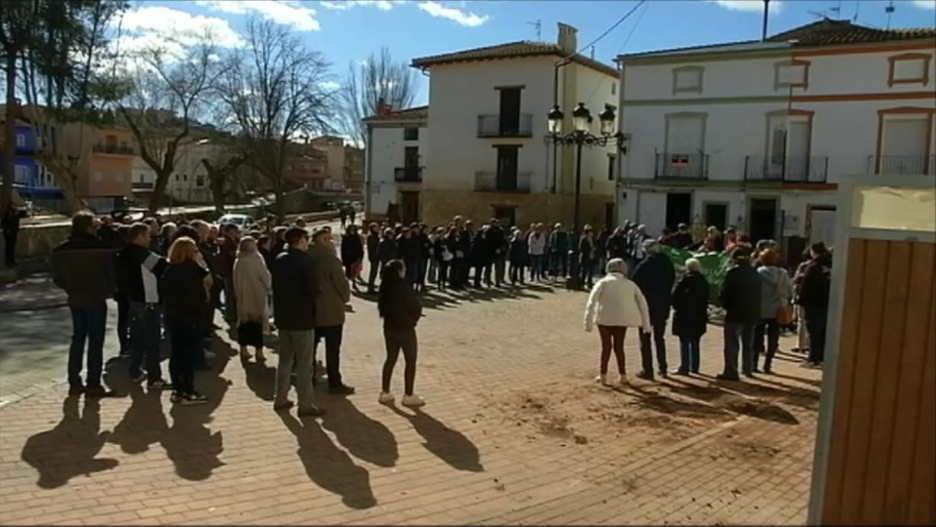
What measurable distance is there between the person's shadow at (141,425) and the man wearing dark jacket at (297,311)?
109 centimetres

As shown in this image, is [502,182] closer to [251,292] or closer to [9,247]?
[9,247]

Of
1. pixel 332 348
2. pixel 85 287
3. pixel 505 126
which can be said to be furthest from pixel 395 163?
pixel 85 287

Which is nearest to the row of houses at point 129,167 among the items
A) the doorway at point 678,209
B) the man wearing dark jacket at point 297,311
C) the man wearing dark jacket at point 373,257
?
the man wearing dark jacket at point 373,257

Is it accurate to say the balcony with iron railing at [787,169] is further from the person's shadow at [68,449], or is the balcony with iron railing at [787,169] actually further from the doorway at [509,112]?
the person's shadow at [68,449]

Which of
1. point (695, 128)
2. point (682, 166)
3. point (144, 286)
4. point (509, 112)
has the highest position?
point (509, 112)

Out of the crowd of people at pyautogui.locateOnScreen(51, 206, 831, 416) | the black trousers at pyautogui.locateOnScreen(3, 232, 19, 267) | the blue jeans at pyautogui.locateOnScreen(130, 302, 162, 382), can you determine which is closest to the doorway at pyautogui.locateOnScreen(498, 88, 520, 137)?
the black trousers at pyautogui.locateOnScreen(3, 232, 19, 267)

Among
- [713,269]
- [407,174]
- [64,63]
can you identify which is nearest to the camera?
[713,269]

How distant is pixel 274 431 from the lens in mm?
6688

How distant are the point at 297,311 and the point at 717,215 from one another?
89.5ft

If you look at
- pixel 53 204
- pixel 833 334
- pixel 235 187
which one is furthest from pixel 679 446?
pixel 235 187

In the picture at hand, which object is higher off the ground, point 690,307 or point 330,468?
point 690,307

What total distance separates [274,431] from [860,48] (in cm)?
2835

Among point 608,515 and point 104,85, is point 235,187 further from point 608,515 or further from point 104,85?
point 608,515

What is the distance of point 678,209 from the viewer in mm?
32438
